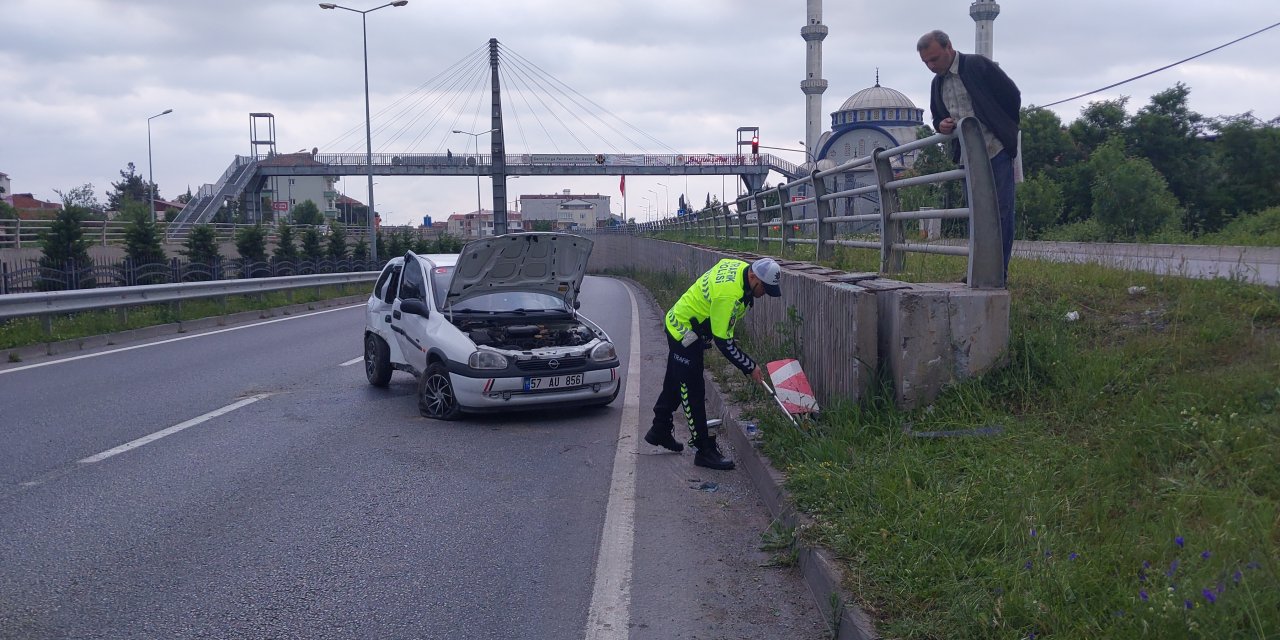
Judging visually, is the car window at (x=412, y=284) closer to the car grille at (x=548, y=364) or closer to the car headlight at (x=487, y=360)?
the car headlight at (x=487, y=360)

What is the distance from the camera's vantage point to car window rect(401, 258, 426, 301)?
10.1m

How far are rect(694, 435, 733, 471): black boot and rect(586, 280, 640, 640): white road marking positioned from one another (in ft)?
1.66

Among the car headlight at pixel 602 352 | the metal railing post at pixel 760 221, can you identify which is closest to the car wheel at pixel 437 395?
the car headlight at pixel 602 352

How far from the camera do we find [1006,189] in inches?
280

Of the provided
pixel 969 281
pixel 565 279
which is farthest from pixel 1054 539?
pixel 565 279

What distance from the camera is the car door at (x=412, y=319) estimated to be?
959cm

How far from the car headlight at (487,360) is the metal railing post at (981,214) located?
416cm

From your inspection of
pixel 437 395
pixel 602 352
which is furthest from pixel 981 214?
pixel 437 395

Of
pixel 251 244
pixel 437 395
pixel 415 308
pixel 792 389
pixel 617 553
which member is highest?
pixel 251 244

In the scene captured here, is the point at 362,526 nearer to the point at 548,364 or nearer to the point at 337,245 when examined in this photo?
the point at 548,364

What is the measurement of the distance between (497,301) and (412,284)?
1.02 meters

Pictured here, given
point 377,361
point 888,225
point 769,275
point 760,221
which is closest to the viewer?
point 769,275

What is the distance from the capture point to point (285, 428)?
332 inches

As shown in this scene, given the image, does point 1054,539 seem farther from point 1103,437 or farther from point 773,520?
point 773,520
